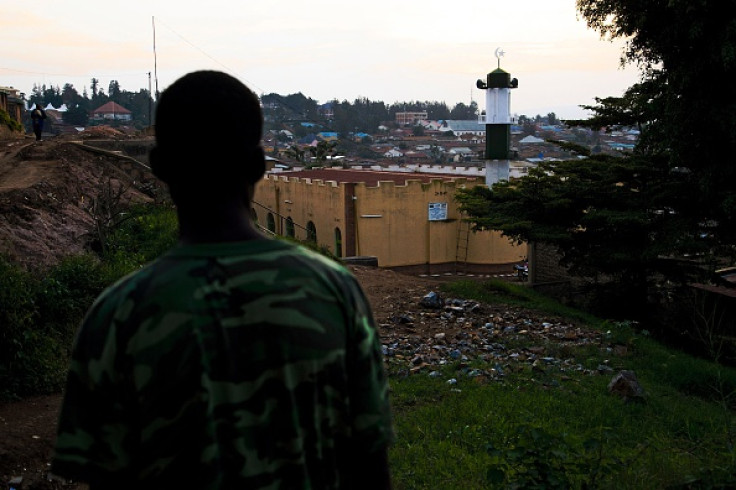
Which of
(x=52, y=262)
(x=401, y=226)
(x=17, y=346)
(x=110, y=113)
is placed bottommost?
(x=401, y=226)

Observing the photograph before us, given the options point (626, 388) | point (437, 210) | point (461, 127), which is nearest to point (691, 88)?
point (626, 388)

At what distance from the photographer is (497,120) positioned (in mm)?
28203

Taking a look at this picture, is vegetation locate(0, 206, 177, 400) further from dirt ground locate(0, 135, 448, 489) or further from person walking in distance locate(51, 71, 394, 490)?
person walking in distance locate(51, 71, 394, 490)

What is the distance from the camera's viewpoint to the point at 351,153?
10338 centimetres

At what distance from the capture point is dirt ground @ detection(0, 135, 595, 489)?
5.88 m

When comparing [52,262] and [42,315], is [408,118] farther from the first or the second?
[42,315]

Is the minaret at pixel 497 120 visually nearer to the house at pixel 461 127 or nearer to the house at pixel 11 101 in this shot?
the house at pixel 11 101

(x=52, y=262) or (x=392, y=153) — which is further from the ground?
(x=392, y=153)

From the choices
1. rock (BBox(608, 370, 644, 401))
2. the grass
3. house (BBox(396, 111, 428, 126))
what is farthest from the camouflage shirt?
house (BBox(396, 111, 428, 126))

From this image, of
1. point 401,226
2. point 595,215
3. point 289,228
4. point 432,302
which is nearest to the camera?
point 432,302

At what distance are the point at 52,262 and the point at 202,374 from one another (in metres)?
10.7

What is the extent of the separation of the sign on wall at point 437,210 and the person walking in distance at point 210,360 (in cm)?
2454

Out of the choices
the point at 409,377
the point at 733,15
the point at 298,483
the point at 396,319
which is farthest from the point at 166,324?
the point at 733,15

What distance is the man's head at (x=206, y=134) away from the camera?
61.7 inches
